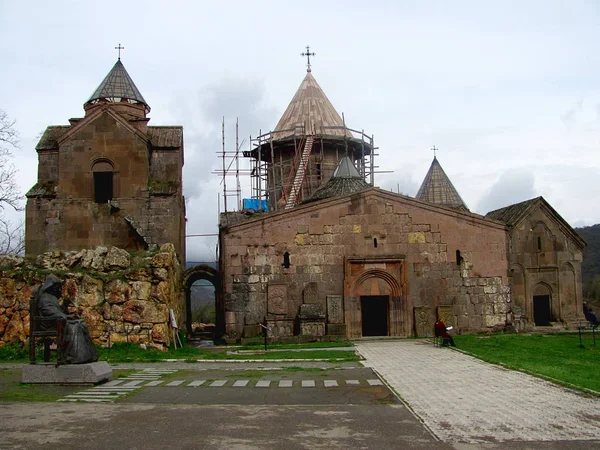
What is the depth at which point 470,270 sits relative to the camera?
22.5 m

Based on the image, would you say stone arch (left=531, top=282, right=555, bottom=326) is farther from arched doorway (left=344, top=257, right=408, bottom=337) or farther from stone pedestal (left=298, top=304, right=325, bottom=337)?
stone pedestal (left=298, top=304, right=325, bottom=337)

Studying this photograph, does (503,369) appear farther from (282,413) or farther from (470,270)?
(470,270)

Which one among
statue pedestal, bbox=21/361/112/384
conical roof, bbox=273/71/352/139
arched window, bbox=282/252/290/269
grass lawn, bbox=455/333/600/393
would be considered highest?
conical roof, bbox=273/71/352/139

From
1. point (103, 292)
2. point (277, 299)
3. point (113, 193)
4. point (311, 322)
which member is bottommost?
point (311, 322)

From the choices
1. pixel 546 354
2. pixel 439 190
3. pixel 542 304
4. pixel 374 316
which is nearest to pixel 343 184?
pixel 374 316

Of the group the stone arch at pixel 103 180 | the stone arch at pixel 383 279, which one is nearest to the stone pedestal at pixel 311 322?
the stone arch at pixel 383 279

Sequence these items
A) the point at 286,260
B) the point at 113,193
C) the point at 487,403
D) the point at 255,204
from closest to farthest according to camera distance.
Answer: the point at 487,403
the point at 286,260
the point at 113,193
the point at 255,204

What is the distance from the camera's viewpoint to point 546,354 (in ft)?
52.3

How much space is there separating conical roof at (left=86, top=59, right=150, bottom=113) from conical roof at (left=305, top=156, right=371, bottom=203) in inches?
292

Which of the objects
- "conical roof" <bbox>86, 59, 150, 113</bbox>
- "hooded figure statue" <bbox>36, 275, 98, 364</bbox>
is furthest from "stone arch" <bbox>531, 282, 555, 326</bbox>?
"hooded figure statue" <bbox>36, 275, 98, 364</bbox>

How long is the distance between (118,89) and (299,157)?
→ 35.7ft

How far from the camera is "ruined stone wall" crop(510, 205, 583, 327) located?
2438 cm

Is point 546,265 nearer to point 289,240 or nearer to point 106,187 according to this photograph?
point 289,240

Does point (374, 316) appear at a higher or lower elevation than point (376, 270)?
lower
